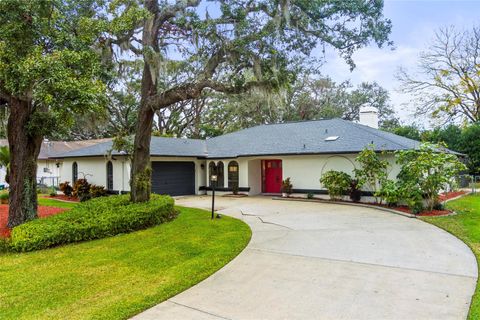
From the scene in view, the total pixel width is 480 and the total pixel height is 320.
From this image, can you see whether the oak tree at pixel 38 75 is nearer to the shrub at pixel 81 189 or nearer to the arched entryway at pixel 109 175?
the shrub at pixel 81 189

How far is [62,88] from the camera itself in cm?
650

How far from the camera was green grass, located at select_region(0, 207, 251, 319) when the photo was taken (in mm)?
4105

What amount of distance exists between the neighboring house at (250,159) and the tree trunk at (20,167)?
21.6ft

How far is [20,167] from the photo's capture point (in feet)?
28.7

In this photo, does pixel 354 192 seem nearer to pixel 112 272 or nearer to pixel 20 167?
pixel 112 272

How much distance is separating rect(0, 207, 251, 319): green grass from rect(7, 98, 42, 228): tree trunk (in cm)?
232

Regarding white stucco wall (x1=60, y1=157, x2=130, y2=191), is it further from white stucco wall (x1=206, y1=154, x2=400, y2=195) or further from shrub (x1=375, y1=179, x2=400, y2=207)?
shrub (x1=375, y1=179, x2=400, y2=207)

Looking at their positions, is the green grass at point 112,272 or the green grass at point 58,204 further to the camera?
the green grass at point 58,204

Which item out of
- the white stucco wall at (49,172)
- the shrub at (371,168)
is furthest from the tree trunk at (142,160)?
the white stucco wall at (49,172)

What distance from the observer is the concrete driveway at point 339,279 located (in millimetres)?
3887

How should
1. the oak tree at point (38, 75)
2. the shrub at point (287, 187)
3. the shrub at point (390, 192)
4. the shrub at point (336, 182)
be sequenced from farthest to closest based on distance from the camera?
1. the shrub at point (287, 187)
2. the shrub at point (336, 182)
3. the shrub at point (390, 192)
4. the oak tree at point (38, 75)

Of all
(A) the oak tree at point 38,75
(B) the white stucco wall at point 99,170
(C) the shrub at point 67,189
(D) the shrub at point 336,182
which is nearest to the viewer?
(A) the oak tree at point 38,75

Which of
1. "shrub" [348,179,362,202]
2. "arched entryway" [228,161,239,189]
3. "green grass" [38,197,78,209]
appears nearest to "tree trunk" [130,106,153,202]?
"green grass" [38,197,78,209]

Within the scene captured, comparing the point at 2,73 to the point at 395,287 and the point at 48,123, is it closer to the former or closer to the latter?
the point at 48,123
